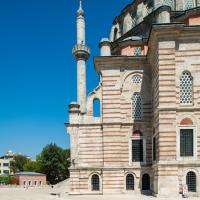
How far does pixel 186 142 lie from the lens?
26859 mm

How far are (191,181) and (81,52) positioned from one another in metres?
17.0

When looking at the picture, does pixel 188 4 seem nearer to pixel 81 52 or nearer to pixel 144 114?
pixel 81 52

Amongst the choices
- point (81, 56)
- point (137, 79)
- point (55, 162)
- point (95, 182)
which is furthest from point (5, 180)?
point (137, 79)

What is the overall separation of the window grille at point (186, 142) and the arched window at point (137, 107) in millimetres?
5942

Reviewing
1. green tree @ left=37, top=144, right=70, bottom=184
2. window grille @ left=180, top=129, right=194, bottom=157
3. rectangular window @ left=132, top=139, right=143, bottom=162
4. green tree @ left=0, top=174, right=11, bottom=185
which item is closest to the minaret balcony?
rectangular window @ left=132, top=139, right=143, bottom=162

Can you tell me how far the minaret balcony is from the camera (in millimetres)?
37938

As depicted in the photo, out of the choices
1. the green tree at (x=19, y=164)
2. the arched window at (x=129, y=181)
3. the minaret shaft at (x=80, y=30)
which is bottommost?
the green tree at (x=19, y=164)

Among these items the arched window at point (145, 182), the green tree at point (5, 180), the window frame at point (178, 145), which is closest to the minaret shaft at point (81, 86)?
the arched window at point (145, 182)

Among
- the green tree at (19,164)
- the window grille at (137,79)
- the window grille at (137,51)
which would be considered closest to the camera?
the window grille at (137,79)

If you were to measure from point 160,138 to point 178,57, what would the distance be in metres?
5.80

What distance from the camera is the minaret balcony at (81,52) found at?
37.9m

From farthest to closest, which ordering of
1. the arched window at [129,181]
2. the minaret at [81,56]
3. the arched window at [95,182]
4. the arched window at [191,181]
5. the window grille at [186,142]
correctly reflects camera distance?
the minaret at [81,56], the arched window at [95,182], the arched window at [129,181], the window grille at [186,142], the arched window at [191,181]

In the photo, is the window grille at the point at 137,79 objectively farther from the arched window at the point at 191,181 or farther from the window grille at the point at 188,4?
the arched window at the point at 191,181

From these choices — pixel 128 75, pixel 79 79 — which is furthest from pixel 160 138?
pixel 79 79
